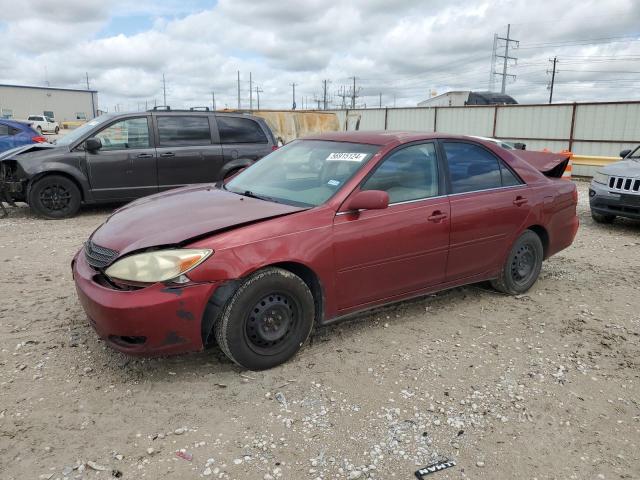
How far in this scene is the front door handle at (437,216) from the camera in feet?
12.9

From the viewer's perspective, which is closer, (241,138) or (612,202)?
(612,202)

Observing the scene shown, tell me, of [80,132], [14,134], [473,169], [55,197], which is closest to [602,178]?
[473,169]

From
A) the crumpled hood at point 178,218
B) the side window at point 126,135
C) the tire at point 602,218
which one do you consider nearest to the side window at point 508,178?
the crumpled hood at point 178,218

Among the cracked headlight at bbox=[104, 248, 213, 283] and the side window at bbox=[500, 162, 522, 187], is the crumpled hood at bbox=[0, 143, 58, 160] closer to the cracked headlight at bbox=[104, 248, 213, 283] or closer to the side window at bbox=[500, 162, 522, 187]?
the cracked headlight at bbox=[104, 248, 213, 283]

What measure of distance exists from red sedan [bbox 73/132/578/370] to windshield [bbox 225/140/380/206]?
15 millimetres

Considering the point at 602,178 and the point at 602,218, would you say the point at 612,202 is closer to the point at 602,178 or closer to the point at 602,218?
the point at 602,178

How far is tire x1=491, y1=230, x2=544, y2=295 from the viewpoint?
471 centimetres

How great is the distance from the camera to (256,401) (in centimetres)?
300

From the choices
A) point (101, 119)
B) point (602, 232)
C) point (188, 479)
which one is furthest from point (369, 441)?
point (101, 119)

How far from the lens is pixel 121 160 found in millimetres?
8234

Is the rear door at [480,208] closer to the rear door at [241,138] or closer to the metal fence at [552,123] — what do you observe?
the rear door at [241,138]

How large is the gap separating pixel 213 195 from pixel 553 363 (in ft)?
9.17

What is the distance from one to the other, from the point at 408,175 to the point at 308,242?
3.75 ft

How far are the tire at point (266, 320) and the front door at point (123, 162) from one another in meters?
5.92
